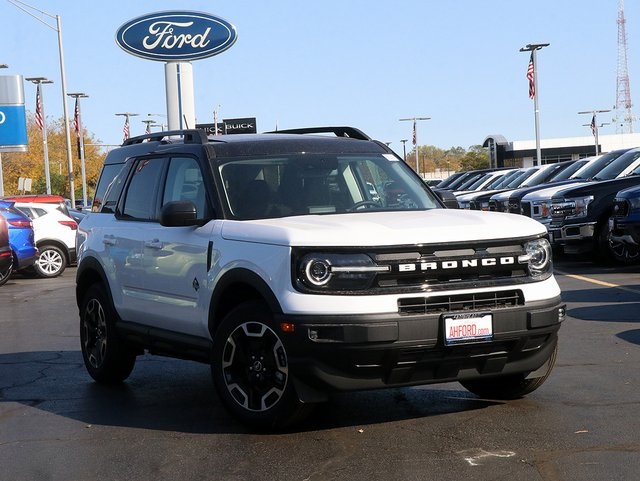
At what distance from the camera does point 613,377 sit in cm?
809

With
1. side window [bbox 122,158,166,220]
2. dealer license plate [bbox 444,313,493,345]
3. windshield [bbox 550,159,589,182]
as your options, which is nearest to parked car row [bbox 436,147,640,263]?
windshield [bbox 550,159,589,182]

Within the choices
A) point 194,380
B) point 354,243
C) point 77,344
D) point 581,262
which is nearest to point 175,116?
Answer: point 581,262

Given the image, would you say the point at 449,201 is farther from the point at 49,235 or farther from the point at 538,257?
the point at 49,235

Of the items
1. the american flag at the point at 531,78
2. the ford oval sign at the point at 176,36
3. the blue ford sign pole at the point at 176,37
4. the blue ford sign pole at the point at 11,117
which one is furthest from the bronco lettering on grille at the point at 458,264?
the american flag at the point at 531,78

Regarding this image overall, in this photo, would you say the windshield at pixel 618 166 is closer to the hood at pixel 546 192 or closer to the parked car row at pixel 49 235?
the hood at pixel 546 192

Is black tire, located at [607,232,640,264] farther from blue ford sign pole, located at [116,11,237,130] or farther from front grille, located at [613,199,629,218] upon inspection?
blue ford sign pole, located at [116,11,237,130]

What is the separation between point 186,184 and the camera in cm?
775

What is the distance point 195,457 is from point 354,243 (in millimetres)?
1483

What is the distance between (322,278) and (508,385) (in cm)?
177

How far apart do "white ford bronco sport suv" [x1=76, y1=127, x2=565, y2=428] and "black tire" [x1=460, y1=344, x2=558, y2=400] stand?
0.01 meters

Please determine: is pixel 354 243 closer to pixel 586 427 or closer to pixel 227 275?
pixel 227 275

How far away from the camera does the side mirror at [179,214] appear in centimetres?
711

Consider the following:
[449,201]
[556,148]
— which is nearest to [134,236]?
[449,201]

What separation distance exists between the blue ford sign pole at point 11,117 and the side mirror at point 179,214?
40.8 metres
